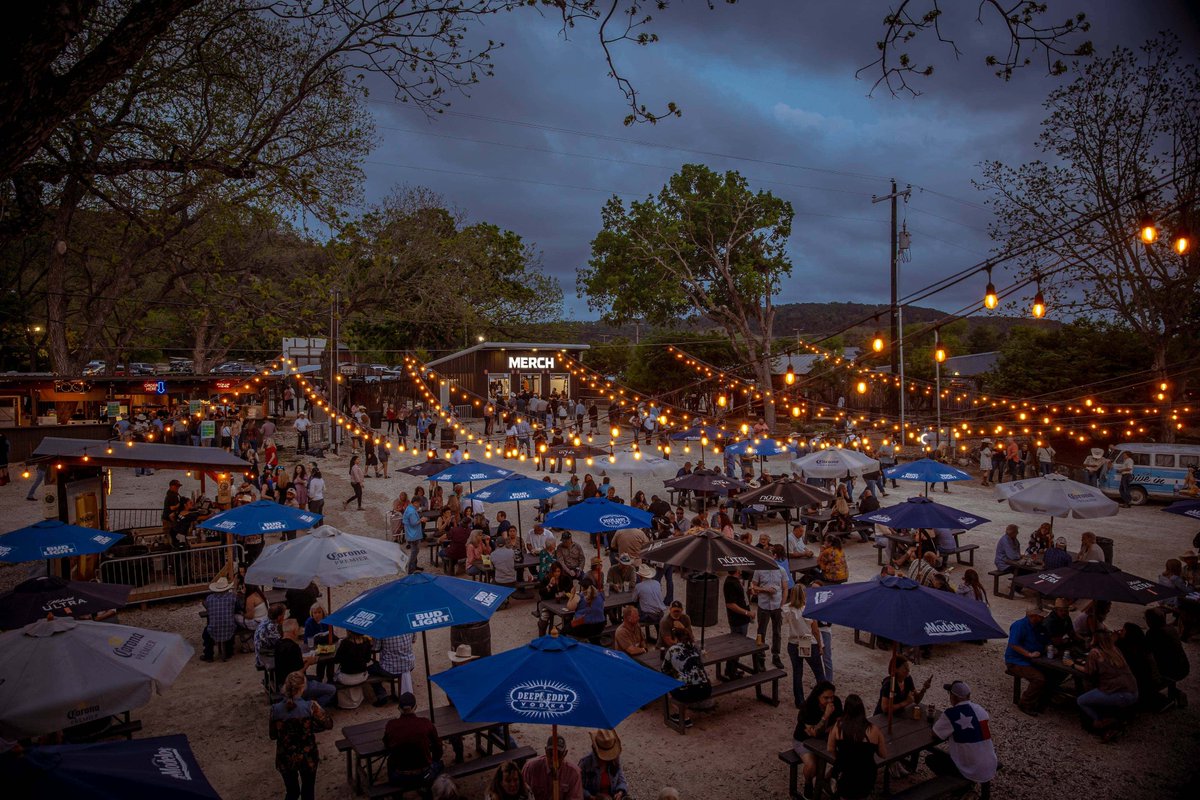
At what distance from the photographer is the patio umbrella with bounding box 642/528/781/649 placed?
8.69 m

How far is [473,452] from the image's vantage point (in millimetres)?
29203

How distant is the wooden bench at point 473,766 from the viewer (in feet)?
20.2

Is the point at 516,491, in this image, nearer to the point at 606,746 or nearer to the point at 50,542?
the point at 50,542

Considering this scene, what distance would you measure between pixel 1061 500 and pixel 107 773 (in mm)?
13959

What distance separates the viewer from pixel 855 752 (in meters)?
6.02

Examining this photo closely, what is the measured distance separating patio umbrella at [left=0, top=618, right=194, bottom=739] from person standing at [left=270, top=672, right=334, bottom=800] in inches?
41.6

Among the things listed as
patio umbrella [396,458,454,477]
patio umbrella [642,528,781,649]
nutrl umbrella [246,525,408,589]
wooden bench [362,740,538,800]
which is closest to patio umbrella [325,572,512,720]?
wooden bench [362,740,538,800]

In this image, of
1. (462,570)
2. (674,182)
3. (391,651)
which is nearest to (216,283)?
(462,570)

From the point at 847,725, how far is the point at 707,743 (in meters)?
2.14

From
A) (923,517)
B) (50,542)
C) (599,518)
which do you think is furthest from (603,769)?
(50,542)

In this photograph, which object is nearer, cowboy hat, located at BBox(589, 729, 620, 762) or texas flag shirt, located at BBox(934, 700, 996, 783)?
cowboy hat, located at BBox(589, 729, 620, 762)

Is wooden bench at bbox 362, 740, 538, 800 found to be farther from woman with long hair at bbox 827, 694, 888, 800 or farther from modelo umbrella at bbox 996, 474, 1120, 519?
modelo umbrella at bbox 996, 474, 1120, 519

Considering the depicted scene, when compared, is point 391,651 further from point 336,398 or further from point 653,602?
point 336,398

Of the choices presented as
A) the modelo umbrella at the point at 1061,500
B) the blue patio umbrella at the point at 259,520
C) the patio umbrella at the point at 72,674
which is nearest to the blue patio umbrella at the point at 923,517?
the modelo umbrella at the point at 1061,500
